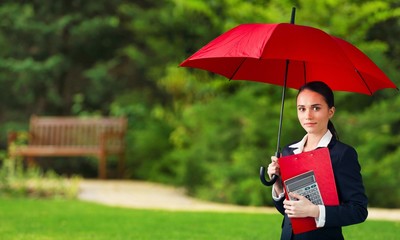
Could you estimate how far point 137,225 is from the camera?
7.25m

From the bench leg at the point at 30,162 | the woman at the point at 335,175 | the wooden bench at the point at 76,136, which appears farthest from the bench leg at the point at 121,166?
the woman at the point at 335,175

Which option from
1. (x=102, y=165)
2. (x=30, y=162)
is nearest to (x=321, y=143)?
(x=102, y=165)

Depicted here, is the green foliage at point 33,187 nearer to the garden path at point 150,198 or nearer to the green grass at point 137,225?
the garden path at point 150,198

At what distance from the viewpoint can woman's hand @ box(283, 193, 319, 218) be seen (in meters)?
3.22

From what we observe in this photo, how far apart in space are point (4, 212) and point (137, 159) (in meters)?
5.02

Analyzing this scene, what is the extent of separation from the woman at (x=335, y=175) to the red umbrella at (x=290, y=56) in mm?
243

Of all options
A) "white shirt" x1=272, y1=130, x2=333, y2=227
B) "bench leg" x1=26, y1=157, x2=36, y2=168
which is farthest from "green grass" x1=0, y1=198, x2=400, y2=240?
"bench leg" x1=26, y1=157, x2=36, y2=168

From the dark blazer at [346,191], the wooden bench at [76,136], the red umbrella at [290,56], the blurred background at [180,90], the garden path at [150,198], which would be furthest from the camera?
the wooden bench at [76,136]

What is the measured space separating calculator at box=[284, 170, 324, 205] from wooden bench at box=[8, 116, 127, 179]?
9.49 m

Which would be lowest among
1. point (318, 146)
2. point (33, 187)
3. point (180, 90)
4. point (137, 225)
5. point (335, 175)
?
point (33, 187)

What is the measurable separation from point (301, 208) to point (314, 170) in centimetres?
17

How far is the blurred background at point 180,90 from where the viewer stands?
9547 millimetres

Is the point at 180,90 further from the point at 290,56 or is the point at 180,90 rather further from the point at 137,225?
the point at 290,56

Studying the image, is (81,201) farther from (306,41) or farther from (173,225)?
(306,41)
